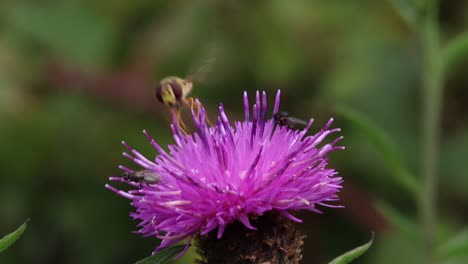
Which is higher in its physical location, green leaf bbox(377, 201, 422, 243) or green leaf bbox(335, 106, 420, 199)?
green leaf bbox(335, 106, 420, 199)

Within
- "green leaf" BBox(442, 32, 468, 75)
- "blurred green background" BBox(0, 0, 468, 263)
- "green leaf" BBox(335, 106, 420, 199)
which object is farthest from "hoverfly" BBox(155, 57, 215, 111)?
"blurred green background" BBox(0, 0, 468, 263)

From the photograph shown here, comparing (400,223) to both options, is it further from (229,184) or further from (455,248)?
(229,184)

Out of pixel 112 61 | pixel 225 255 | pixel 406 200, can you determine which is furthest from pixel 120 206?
pixel 225 255

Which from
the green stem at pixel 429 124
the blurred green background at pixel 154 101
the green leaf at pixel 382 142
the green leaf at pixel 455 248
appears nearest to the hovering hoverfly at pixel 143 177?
the green leaf at pixel 382 142

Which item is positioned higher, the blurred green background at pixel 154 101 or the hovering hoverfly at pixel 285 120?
the hovering hoverfly at pixel 285 120

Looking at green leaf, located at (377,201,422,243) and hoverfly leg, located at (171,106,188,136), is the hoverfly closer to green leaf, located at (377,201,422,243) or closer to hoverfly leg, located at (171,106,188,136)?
hoverfly leg, located at (171,106,188,136)

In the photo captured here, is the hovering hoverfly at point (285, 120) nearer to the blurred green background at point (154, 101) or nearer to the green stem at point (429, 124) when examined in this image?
the green stem at point (429, 124)

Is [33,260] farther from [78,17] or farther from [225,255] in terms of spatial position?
[225,255]
